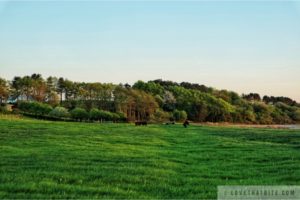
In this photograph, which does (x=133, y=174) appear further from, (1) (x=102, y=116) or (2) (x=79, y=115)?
(1) (x=102, y=116)

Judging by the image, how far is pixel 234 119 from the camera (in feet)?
455

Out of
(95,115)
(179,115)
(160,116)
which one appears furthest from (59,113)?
(179,115)

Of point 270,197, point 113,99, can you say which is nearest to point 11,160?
point 270,197

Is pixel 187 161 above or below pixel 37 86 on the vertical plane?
below

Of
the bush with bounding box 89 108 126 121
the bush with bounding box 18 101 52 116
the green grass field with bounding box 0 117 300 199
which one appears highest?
the bush with bounding box 18 101 52 116

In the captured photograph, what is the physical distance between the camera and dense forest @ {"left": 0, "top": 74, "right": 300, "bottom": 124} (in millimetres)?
106000

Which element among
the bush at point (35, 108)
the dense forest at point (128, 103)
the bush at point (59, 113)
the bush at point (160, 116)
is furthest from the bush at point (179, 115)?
the bush at point (35, 108)

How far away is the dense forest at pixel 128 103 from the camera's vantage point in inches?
4173

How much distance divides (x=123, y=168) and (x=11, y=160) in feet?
17.1

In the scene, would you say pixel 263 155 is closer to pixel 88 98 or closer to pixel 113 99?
pixel 113 99

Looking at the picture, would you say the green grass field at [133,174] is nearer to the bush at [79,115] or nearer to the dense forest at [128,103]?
the bush at [79,115]

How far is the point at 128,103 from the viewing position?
383 ft

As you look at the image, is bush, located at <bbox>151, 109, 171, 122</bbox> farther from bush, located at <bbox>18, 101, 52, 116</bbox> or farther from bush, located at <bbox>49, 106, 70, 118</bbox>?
bush, located at <bbox>18, 101, 52, 116</bbox>

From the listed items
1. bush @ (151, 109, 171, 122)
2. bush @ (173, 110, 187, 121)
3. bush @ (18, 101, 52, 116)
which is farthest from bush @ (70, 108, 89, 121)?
bush @ (173, 110, 187, 121)
